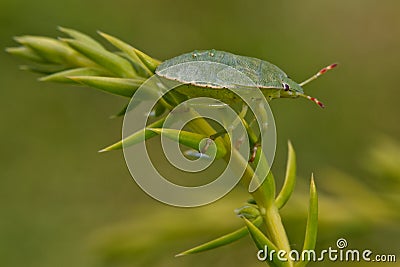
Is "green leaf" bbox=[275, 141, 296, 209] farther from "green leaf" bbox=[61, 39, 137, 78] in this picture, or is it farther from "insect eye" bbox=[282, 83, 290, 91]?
"green leaf" bbox=[61, 39, 137, 78]

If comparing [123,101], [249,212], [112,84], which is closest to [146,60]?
[112,84]

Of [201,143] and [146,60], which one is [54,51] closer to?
[146,60]

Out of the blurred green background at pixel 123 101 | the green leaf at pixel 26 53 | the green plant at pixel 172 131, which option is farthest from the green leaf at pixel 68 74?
the blurred green background at pixel 123 101

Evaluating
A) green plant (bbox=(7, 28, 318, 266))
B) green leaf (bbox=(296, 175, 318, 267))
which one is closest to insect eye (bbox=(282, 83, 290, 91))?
green plant (bbox=(7, 28, 318, 266))

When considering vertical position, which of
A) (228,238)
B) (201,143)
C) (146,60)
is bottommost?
(228,238)

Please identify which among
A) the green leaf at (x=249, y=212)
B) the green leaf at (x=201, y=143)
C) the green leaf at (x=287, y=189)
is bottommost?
the green leaf at (x=249, y=212)

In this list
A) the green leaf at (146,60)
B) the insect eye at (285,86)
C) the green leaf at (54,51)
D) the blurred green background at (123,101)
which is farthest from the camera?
the blurred green background at (123,101)

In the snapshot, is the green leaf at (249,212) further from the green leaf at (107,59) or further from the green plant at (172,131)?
the green leaf at (107,59)
